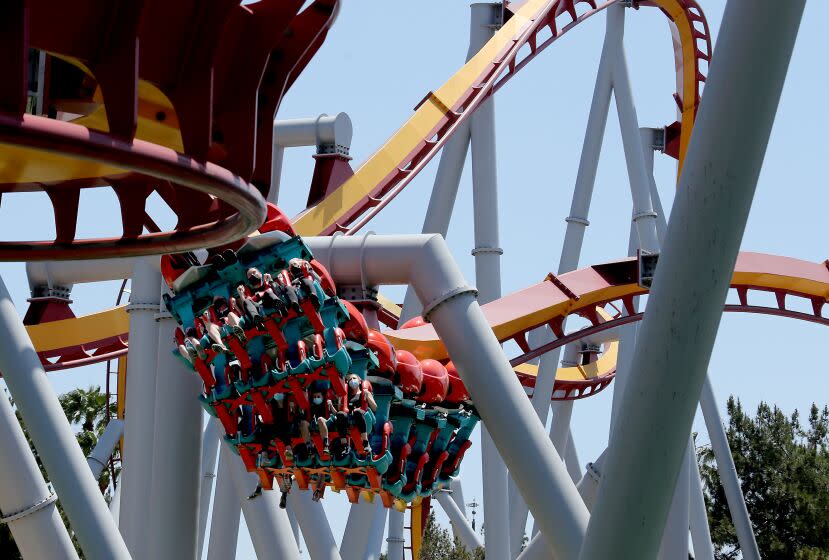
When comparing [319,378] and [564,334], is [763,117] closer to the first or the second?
[319,378]

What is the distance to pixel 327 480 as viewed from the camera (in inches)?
261

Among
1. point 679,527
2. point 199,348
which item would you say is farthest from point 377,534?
point 199,348

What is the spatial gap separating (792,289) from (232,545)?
4.81m

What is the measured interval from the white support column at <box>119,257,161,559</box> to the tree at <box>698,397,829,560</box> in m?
15.5

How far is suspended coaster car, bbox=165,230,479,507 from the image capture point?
6.07 metres

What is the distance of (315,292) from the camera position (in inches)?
241

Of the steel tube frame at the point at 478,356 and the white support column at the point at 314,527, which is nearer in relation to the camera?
the steel tube frame at the point at 478,356

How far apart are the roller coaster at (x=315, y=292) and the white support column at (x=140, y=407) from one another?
0.02m

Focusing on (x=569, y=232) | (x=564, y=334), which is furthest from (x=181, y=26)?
(x=569, y=232)

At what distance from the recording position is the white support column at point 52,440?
5.84m

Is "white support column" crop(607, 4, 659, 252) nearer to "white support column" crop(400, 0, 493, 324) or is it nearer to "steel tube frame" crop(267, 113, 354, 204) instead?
"white support column" crop(400, 0, 493, 324)

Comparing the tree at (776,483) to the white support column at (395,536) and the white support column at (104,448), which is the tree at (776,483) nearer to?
the white support column at (395,536)

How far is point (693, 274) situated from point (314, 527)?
15.6ft

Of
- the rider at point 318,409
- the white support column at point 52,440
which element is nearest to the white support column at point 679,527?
the rider at point 318,409
